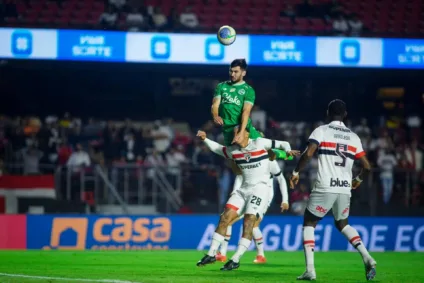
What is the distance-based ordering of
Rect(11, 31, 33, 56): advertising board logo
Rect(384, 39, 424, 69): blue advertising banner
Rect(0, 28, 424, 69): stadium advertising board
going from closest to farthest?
Rect(11, 31, 33, 56): advertising board logo → Rect(0, 28, 424, 69): stadium advertising board → Rect(384, 39, 424, 69): blue advertising banner

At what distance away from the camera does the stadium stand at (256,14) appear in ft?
90.7

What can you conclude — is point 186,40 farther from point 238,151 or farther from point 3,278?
point 3,278

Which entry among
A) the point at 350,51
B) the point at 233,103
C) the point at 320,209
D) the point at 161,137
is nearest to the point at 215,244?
the point at 320,209

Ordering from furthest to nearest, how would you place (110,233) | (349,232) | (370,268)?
(110,233) → (349,232) → (370,268)

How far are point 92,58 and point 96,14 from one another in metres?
1.94

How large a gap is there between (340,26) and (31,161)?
10.9 m

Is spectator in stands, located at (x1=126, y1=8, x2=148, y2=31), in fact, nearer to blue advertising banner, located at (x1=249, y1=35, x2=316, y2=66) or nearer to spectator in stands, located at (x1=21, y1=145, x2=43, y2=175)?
blue advertising banner, located at (x1=249, y1=35, x2=316, y2=66)

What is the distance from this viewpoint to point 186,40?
89.6ft

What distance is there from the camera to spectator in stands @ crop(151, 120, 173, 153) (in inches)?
1064

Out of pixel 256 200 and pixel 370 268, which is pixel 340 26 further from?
pixel 370 268

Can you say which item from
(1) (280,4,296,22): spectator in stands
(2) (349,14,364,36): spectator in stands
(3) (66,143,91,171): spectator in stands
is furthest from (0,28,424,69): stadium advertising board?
(3) (66,143,91,171): spectator in stands

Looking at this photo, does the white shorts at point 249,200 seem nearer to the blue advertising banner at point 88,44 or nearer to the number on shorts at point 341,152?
the number on shorts at point 341,152

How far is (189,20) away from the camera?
2834cm

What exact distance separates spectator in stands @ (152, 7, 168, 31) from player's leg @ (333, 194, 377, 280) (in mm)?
16900
